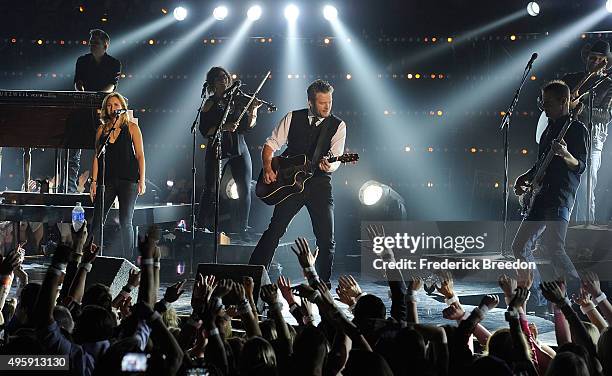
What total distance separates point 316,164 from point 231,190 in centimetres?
A: 263

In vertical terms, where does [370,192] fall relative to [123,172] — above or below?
below

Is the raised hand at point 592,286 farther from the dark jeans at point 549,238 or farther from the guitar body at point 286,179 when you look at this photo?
the guitar body at point 286,179

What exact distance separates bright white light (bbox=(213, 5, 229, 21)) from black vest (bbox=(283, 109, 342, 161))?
463 cm

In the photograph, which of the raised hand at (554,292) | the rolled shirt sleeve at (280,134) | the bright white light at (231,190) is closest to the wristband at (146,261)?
the raised hand at (554,292)

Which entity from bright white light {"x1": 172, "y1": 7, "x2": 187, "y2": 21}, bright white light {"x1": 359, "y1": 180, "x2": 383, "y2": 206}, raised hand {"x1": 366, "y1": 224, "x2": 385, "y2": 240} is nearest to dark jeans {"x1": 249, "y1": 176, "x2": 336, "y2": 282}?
raised hand {"x1": 366, "y1": 224, "x2": 385, "y2": 240}

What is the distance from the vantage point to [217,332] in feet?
12.1

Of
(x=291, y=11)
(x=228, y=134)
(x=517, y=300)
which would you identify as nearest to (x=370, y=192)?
(x=228, y=134)

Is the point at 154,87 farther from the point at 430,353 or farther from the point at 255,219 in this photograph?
the point at 430,353

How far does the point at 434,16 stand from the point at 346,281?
7.82 meters

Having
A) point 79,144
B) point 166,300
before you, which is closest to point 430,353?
point 166,300

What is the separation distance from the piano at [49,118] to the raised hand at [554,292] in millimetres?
6067

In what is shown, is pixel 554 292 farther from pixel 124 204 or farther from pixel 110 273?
pixel 124 204

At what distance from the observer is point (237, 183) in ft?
32.8

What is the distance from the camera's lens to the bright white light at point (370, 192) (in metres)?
11.1
